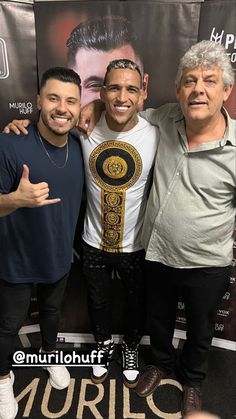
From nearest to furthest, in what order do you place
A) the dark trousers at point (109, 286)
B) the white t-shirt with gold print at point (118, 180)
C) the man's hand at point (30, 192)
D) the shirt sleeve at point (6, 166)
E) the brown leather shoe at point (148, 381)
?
the man's hand at point (30, 192)
the shirt sleeve at point (6, 166)
the white t-shirt with gold print at point (118, 180)
the dark trousers at point (109, 286)
the brown leather shoe at point (148, 381)

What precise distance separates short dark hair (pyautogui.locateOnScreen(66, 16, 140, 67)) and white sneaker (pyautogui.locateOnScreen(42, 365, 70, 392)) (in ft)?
5.26

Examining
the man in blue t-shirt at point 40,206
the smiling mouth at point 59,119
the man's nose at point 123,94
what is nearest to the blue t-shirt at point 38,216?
the man in blue t-shirt at point 40,206

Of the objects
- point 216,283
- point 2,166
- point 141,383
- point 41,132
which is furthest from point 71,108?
point 141,383

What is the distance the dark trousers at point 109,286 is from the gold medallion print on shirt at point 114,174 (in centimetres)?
16

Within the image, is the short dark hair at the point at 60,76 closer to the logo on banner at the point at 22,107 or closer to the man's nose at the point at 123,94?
the man's nose at the point at 123,94

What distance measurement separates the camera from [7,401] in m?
1.67

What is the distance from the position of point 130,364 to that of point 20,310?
73 centimetres

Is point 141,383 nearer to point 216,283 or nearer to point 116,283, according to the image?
point 116,283

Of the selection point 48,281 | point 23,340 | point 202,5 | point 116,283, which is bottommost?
point 23,340

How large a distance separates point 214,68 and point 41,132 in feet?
2.26

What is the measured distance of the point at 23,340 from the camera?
2.13 meters

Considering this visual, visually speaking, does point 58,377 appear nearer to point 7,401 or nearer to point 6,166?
point 7,401

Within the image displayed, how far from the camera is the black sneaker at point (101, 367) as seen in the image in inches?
73.3

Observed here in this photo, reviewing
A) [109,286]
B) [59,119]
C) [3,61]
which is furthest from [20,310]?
[3,61]
